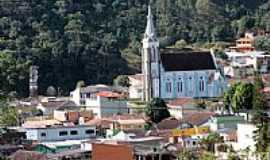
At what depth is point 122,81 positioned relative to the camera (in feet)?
180

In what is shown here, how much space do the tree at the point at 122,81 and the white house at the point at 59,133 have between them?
1730 centimetres

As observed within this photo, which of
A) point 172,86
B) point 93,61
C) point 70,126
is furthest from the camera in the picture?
point 93,61

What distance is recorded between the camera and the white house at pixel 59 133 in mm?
35938

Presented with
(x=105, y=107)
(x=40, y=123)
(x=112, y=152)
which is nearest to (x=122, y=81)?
(x=105, y=107)

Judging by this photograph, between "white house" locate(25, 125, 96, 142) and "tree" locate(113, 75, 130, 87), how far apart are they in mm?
17304

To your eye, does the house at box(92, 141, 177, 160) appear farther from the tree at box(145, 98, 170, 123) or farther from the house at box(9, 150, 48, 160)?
the tree at box(145, 98, 170, 123)

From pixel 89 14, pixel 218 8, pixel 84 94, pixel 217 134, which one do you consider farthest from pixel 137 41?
pixel 217 134

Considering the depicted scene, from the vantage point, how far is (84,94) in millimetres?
48344

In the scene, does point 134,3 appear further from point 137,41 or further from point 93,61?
point 93,61

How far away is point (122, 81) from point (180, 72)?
4.32 metres

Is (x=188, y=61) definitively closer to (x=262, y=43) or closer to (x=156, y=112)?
(x=156, y=112)

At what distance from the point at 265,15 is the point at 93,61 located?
17952 millimetres

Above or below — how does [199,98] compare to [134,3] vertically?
below

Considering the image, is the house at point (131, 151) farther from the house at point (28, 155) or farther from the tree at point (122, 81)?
the tree at point (122, 81)
